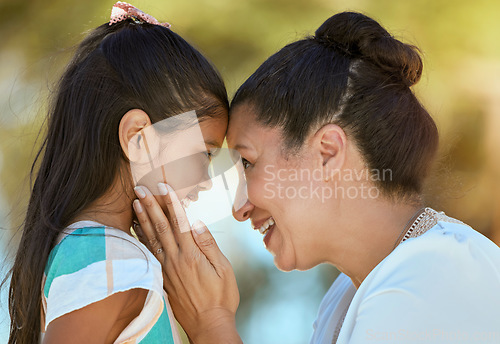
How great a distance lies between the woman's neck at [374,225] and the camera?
7.11 ft

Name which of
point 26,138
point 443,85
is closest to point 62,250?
point 26,138

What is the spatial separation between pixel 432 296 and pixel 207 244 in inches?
33.5

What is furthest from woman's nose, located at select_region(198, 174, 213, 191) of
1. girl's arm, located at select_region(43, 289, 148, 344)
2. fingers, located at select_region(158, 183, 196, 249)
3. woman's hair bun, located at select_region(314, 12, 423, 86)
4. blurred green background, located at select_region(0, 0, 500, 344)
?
blurred green background, located at select_region(0, 0, 500, 344)

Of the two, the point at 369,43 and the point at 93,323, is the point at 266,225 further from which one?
the point at 93,323

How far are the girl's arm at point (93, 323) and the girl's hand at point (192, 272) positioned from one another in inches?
14.8

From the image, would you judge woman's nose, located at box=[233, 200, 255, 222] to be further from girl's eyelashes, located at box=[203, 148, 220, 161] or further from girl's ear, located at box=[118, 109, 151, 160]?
girl's ear, located at box=[118, 109, 151, 160]

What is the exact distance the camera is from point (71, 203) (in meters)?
1.93

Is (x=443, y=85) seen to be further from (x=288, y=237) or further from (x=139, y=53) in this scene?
(x=139, y=53)

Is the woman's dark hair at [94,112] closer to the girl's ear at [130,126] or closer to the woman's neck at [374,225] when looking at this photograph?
the girl's ear at [130,126]

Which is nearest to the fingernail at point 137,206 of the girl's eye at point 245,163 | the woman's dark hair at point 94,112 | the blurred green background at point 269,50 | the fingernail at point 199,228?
the woman's dark hair at point 94,112

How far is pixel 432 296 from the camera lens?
1763 millimetres

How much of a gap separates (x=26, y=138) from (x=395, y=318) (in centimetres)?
289

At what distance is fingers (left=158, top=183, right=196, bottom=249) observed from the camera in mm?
2117

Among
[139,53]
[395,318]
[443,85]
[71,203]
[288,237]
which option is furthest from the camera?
[443,85]
